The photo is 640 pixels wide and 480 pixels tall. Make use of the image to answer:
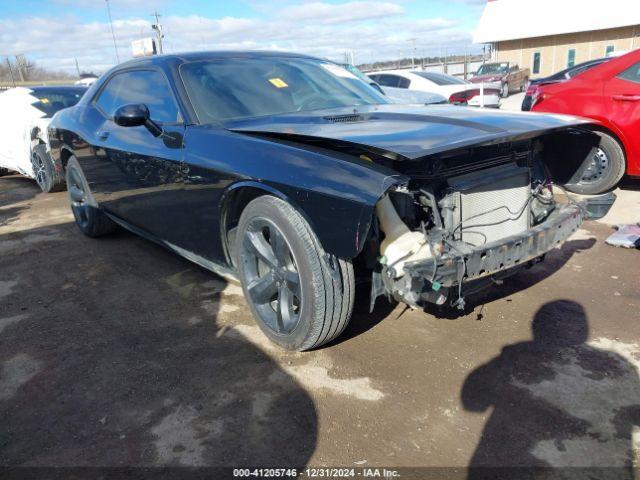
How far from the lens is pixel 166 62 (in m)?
3.41

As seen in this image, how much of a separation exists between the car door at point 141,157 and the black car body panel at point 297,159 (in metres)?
0.01

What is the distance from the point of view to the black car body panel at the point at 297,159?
219cm

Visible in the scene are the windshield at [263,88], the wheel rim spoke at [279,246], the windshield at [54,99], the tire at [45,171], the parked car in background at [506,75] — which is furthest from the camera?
the parked car in background at [506,75]

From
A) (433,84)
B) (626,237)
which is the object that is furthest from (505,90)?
(626,237)

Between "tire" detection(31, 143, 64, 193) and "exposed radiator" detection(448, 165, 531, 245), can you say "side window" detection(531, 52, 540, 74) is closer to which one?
"tire" detection(31, 143, 64, 193)

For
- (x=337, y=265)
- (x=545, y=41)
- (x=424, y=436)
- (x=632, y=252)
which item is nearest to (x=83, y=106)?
(x=337, y=265)

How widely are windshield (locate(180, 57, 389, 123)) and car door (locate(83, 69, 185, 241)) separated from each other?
0.20 m

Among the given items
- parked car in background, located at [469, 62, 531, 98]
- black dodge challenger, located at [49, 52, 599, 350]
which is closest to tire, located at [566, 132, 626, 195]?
black dodge challenger, located at [49, 52, 599, 350]

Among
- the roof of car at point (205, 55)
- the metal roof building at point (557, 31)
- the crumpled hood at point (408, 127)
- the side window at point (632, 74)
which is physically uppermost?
the metal roof building at point (557, 31)

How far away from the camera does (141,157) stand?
3463 millimetres

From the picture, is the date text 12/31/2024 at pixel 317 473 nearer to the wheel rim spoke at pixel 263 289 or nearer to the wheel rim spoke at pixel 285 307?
the wheel rim spoke at pixel 285 307

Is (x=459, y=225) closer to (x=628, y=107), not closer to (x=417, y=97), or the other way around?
(x=628, y=107)

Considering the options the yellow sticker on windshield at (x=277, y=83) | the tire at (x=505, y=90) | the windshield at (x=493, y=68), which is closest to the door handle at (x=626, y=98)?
the yellow sticker on windshield at (x=277, y=83)

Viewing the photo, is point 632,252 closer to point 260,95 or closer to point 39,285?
point 260,95
